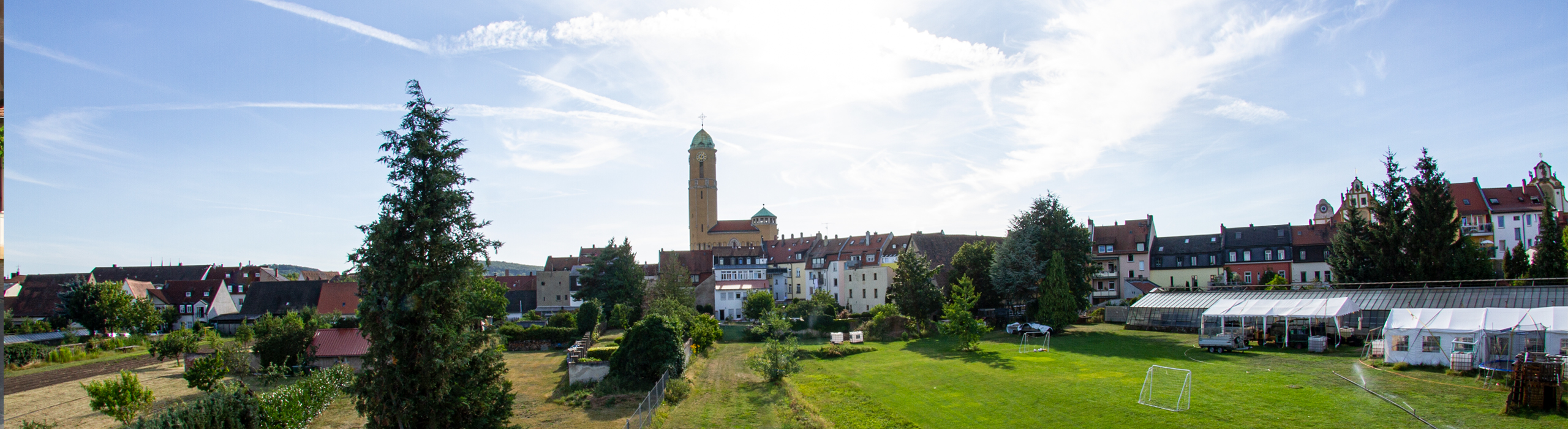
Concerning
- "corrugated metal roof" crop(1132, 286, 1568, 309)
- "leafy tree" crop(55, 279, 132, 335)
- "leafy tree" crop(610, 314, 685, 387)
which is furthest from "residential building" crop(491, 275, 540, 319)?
"corrugated metal roof" crop(1132, 286, 1568, 309)

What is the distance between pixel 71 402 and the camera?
3192 cm

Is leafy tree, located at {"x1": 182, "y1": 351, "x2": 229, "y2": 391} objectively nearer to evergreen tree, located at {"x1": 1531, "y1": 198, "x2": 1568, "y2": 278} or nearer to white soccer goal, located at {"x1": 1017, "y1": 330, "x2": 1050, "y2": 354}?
white soccer goal, located at {"x1": 1017, "y1": 330, "x2": 1050, "y2": 354}

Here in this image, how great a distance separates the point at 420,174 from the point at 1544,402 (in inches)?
1148

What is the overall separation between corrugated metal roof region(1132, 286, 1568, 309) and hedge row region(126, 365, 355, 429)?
1721 inches

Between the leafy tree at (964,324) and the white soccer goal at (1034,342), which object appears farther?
the leafy tree at (964,324)

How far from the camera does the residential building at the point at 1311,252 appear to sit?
6041cm

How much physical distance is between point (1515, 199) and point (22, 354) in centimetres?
10532

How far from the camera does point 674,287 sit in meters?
58.8

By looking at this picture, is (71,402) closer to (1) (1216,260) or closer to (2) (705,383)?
(2) (705,383)

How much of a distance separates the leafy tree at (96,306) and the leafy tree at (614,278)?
34612mm

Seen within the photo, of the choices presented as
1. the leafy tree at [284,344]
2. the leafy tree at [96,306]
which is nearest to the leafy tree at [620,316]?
the leafy tree at [284,344]

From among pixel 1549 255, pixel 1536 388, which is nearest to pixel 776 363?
pixel 1536 388

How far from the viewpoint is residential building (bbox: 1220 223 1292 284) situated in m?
62.2

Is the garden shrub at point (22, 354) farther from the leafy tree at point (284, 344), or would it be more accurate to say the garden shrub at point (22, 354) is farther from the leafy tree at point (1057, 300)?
the leafy tree at point (1057, 300)
